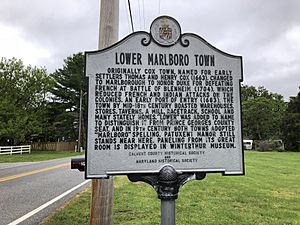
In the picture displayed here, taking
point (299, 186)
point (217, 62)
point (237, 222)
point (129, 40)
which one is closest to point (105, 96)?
point (129, 40)

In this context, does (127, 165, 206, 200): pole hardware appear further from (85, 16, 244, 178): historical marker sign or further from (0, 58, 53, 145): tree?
(0, 58, 53, 145): tree

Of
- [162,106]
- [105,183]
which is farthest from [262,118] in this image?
[162,106]

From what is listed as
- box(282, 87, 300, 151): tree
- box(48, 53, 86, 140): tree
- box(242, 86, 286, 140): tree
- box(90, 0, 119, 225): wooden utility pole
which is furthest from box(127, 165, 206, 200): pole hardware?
box(242, 86, 286, 140): tree

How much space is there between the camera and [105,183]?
173 inches

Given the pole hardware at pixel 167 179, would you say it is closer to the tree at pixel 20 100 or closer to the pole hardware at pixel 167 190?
the pole hardware at pixel 167 190

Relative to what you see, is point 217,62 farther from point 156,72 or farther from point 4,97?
point 4,97

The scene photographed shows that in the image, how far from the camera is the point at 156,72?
3.71 m

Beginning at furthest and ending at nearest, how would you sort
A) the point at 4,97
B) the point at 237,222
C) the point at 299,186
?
the point at 4,97 → the point at 299,186 → the point at 237,222

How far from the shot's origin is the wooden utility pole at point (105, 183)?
170 inches

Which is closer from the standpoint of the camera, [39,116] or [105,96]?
[105,96]

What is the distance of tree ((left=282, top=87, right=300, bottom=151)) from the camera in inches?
1852

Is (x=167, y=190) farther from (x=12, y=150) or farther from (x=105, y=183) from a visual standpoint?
(x=12, y=150)

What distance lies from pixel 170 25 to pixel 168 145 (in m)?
1.41

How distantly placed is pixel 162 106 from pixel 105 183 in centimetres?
151
